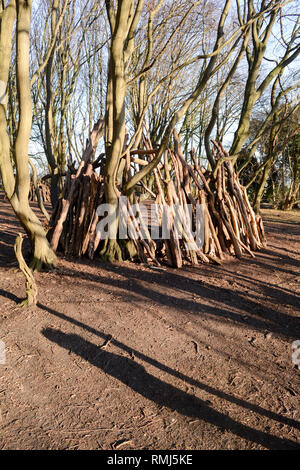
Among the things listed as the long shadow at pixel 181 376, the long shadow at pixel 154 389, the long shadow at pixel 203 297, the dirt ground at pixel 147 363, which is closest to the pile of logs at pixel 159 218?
the long shadow at pixel 203 297

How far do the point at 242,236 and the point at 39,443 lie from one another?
407 cm

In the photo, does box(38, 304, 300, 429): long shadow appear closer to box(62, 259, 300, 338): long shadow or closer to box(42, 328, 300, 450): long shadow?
box(42, 328, 300, 450): long shadow

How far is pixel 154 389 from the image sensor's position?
1.93 metres

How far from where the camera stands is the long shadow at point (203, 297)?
2.81 metres

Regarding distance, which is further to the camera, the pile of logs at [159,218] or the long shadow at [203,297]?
the pile of logs at [159,218]

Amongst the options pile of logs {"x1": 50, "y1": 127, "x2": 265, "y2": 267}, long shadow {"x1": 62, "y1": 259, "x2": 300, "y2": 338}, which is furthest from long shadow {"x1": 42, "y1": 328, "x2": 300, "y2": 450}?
pile of logs {"x1": 50, "y1": 127, "x2": 265, "y2": 267}

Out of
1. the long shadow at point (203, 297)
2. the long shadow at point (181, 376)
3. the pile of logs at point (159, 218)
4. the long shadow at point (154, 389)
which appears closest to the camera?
the long shadow at point (154, 389)

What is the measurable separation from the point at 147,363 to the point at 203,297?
1.20 metres

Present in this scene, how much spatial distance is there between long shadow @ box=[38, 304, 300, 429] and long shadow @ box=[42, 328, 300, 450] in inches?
3.8

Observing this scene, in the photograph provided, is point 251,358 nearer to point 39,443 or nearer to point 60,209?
point 39,443

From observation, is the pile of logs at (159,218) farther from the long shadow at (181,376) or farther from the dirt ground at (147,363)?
the long shadow at (181,376)

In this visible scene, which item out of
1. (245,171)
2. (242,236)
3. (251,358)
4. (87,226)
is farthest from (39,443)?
(245,171)
